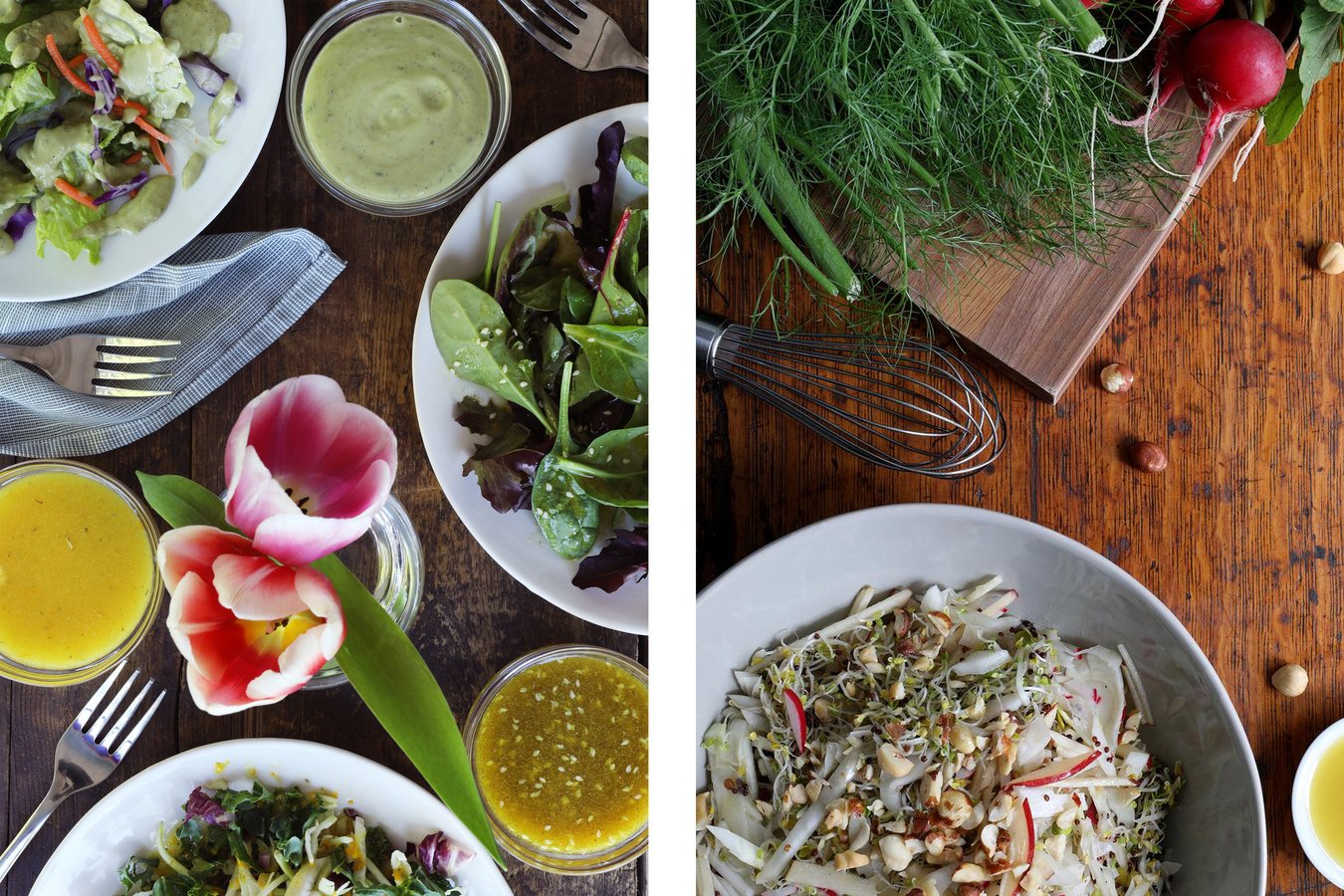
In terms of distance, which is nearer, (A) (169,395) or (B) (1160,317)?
(A) (169,395)

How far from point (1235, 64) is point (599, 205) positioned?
16.3 inches

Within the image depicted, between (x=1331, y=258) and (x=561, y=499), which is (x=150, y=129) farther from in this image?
(x=1331, y=258)

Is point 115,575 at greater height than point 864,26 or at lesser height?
lesser

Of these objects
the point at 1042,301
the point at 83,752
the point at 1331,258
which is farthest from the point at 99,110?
the point at 1331,258

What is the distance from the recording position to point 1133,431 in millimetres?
728

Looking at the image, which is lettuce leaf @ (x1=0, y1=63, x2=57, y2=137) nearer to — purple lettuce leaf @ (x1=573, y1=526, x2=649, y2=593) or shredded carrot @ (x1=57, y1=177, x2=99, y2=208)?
shredded carrot @ (x1=57, y1=177, x2=99, y2=208)

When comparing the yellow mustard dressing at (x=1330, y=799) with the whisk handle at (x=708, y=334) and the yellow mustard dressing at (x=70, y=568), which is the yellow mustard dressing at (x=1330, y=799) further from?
the yellow mustard dressing at (x=70, y=568)

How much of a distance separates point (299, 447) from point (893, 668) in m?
0.40

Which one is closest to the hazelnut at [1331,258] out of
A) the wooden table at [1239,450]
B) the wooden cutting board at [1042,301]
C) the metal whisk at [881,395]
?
the wooden table at [1239,450]

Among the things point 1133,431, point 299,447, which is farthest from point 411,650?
point 1133,431

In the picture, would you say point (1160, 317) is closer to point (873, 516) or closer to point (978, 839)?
point (873, 516)

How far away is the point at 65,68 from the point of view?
495mm

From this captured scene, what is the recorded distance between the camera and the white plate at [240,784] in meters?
0.55

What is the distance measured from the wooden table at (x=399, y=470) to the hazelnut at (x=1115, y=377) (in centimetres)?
38
